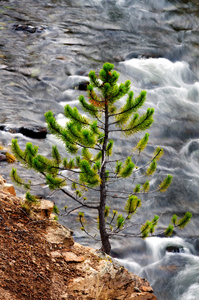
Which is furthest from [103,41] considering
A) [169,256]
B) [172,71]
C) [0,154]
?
[169,256]

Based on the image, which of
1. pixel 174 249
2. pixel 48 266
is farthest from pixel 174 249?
pixel 48 266

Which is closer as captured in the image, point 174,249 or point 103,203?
point 103,203

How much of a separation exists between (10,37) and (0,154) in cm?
1032

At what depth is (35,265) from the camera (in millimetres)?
5195

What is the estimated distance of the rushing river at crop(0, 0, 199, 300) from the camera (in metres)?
9.10

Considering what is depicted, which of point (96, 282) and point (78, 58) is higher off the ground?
point (96, 282)

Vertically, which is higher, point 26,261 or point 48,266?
point 26,261

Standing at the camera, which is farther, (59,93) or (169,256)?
(59,93)

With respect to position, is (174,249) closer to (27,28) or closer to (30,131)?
(30,131)

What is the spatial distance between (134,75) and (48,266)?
12597mm

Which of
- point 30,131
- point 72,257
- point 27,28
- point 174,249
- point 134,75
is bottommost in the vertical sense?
point 174,249

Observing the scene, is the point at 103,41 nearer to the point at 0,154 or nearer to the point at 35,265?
the point at 0,154

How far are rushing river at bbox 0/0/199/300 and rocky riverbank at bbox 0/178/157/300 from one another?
2.67 m

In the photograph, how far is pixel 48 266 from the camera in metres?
5.32
